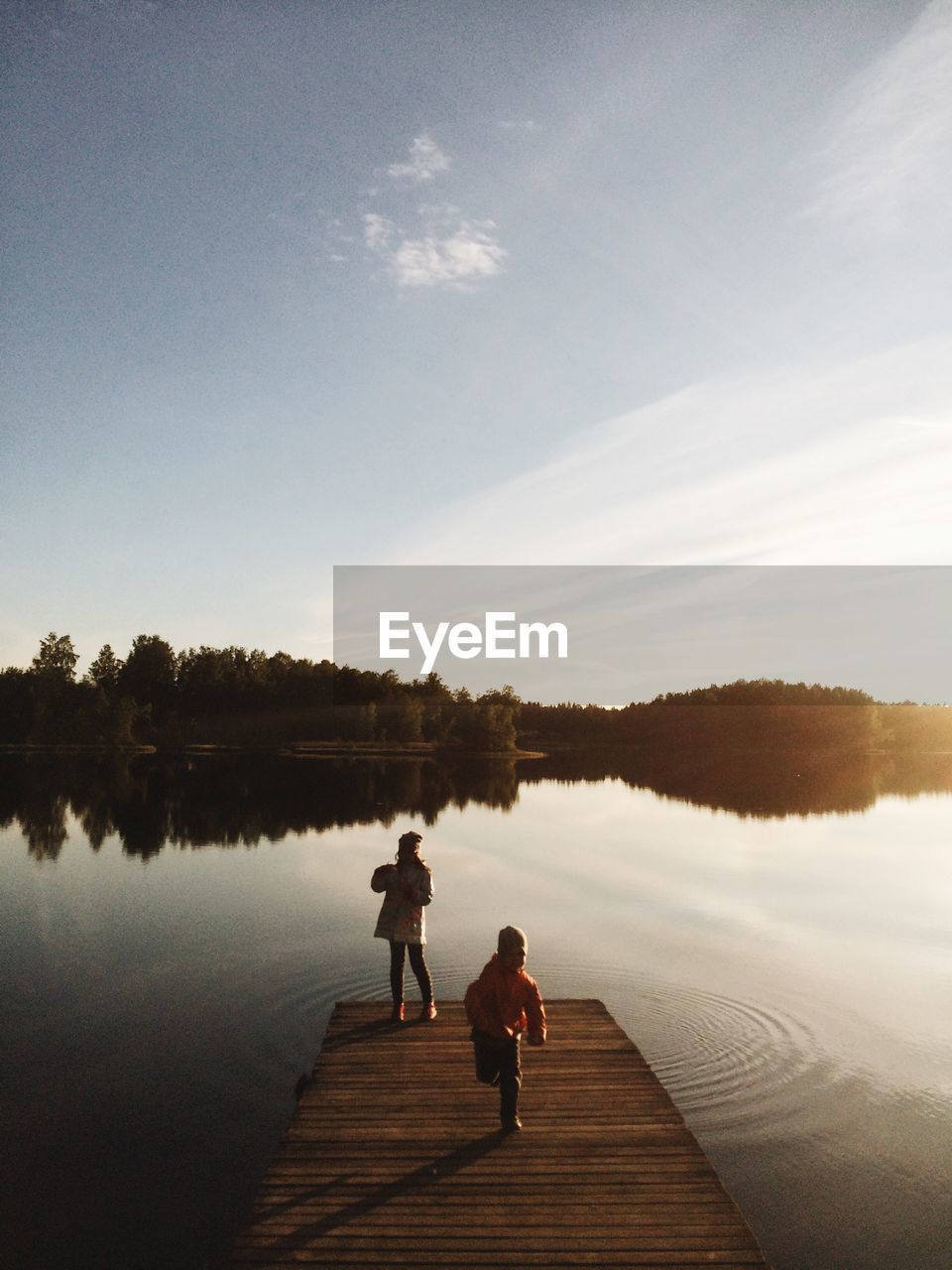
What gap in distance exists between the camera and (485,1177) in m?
8.19

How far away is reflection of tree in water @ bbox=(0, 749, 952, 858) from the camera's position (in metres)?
44.8

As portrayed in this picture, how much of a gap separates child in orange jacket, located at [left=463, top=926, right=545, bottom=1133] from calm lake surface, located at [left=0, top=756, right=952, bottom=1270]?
1.14 meters

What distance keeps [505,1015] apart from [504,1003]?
0.38ft

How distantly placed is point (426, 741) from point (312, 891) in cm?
13121

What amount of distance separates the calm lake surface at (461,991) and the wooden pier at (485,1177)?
0.92 metres

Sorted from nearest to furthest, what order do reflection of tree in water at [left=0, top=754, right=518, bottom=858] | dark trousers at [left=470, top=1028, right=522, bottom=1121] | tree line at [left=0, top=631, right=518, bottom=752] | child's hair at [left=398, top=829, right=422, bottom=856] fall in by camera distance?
dark trousers at [left=470, top=1028, right=522, bottom=1121]
child's hair at [left=398, top=829, right=422, bottom=856]
reflection of tree in water at [left=0, top=754, right=518, bottom=858]
tree line at [left=0, top=631, right=518, bottom=752]

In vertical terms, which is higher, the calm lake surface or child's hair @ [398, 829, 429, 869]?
child's hair @ [398, 829, 429, 869]

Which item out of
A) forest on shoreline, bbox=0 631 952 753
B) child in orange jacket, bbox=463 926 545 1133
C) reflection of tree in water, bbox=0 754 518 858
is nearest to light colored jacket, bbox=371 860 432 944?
child in orange jacket, bbox=463 926 545 1133

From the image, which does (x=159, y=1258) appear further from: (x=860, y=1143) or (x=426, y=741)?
(x=426, y=741)

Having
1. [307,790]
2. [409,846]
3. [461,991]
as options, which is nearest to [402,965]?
[409,846]

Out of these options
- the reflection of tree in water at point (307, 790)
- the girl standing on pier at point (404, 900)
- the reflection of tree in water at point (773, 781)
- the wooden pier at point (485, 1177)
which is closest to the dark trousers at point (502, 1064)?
the wooden pier at point (485, 1177)

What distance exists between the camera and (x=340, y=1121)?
9359mm

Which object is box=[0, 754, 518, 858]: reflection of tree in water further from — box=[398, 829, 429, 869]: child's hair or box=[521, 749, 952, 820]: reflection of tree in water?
box=[398, 829, 429, 869]: child's hair

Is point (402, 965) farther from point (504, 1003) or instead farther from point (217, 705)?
point (217, 705)
